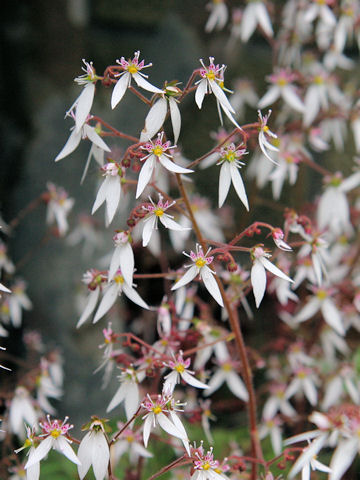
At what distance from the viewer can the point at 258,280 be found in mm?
753

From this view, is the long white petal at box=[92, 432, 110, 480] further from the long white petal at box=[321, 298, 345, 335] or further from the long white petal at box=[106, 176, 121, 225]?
the long white petal at box=[321, 298, 345, 335]

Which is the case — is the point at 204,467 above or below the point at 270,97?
below

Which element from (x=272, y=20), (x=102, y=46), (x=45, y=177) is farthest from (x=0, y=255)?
(x=272, y=20)

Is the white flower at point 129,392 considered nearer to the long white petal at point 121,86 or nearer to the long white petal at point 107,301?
the long white petal at point 107,301

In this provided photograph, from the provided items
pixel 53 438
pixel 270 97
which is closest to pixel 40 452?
pixel 53 438

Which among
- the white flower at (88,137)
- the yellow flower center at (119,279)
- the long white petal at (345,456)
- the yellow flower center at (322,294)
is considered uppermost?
the white flower at (88,137)

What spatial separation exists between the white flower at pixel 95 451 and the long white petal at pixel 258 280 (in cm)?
25

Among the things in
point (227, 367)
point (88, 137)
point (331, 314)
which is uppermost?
point (88, 137)

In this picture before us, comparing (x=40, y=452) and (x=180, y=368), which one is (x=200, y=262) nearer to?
(x=180, y=368)

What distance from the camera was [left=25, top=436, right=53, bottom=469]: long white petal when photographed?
681mm

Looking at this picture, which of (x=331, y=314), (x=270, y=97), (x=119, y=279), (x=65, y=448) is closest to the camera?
(x=65, y=448)

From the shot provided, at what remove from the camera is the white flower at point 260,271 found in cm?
75

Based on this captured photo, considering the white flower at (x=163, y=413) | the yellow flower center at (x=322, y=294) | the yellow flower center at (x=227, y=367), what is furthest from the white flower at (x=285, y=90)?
the white flower at (x=163, y=413)

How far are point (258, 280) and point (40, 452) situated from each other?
0.34 meters
